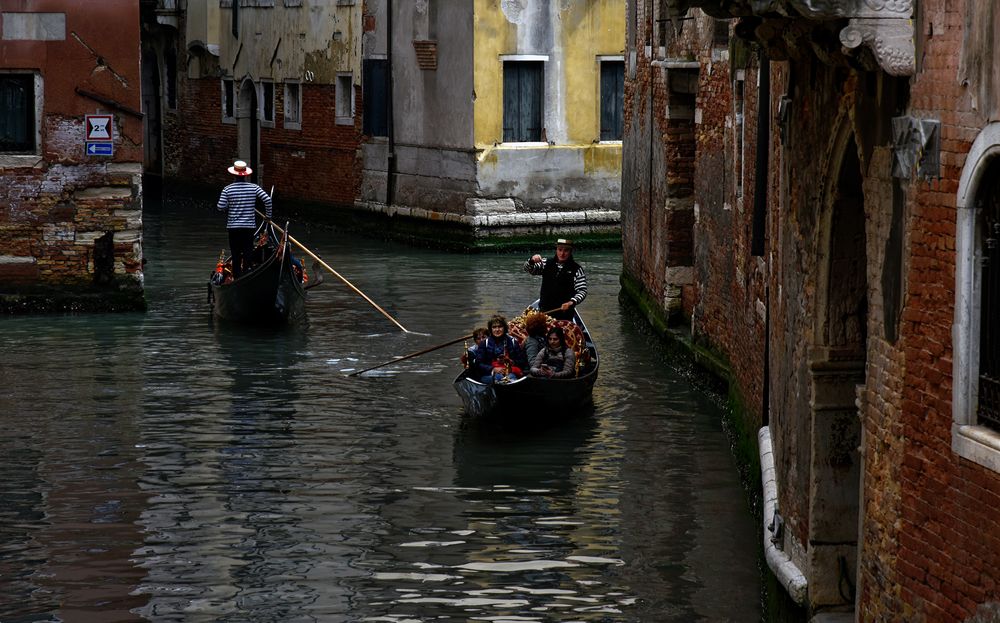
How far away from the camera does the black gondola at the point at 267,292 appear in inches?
557

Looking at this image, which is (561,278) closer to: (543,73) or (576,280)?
(576,280)

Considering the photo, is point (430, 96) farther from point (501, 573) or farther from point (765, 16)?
point (765, 16)

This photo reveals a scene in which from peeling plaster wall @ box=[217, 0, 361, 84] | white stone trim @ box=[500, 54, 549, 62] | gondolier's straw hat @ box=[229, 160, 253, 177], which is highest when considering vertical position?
peeling plaster wall @ box=[217, 0, 361, 84]

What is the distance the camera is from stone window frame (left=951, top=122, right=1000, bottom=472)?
4402 mm

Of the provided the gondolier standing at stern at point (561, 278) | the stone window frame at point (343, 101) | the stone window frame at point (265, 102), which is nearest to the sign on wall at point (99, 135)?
the gondolier standing at stern at point (561, 278)

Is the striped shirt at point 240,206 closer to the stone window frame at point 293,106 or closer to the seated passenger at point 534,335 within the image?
the seated passenger at point 534,335

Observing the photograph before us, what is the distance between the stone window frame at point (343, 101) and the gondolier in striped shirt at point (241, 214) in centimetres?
830

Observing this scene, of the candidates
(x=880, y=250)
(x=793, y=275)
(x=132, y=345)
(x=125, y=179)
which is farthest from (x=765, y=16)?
(x=125, y=179)

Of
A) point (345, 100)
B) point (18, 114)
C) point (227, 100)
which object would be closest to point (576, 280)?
point (18, 114)

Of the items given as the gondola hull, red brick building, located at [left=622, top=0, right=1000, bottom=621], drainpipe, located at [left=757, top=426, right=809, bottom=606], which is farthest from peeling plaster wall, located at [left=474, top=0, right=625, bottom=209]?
drainpipe, located at [left=757, top=426, right=809, bottom=606]

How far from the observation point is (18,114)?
46.6ft

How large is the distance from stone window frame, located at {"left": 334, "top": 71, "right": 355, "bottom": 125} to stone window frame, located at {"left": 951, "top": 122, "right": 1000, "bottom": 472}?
61.9ft

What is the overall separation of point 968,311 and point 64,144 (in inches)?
427

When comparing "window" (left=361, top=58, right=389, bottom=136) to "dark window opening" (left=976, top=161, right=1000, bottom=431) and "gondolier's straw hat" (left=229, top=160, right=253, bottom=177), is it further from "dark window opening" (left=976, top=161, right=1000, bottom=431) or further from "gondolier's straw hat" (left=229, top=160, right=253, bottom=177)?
"dark window opening" (left=976, top=161, right=1000, bottom=431)
